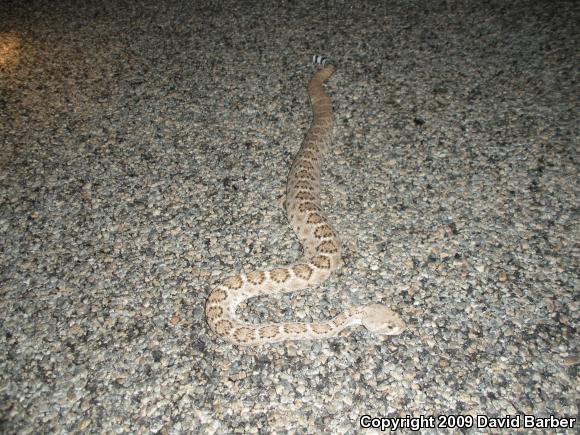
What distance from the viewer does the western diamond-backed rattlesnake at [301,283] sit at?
11.4ft

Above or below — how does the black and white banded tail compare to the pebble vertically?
above

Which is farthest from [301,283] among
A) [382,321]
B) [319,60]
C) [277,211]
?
[319,60]

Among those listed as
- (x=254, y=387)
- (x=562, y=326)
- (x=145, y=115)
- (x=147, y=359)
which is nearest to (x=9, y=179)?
(x=145, y=115)

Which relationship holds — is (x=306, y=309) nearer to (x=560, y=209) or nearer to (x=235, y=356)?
(x=235, y=356)

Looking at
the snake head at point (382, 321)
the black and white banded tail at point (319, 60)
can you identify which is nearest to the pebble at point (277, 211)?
the snake head at point (382, 321)

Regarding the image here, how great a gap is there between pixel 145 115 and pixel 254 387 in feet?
13.2

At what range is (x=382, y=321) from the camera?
3.45m

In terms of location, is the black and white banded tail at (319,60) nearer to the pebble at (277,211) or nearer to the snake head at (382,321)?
the pebble at (277,211)

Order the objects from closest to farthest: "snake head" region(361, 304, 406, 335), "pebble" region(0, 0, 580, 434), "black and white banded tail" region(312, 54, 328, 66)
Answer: "pebble" region(0, 0, 580, 434)
"snake head" region(361, 304, 406, 335)
"black and white banded tail" region(312, 54, 328, 66)

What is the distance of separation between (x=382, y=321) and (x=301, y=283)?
81 centimetres

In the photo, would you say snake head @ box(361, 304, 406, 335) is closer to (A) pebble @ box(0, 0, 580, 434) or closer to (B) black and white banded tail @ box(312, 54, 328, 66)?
(A) pebble @ box(0, 0, 580, 434)

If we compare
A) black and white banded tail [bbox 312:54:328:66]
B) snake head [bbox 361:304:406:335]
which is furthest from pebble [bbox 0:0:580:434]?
black and white banded tail [bbox 312:54:328:66]

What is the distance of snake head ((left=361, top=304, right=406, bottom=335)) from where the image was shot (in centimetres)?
346

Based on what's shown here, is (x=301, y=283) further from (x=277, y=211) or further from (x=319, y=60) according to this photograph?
(x=319, y=60)
